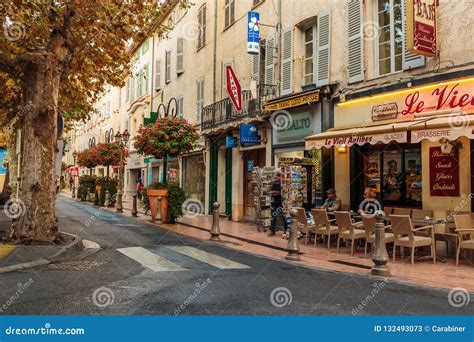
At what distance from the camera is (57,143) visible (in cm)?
1083

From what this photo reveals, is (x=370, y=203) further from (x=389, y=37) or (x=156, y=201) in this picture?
(x=156, y=201)

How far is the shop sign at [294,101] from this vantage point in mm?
13441

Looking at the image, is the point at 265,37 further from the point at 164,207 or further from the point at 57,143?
the point at 57,143

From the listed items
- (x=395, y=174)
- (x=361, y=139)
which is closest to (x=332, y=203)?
(x=395, y=174)

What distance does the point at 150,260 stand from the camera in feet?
27.4

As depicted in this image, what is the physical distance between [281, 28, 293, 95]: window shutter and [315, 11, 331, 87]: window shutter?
1.34 meters

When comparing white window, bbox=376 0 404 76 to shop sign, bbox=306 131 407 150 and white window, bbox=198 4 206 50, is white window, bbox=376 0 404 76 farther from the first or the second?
white window, bbox=198 4 206 50

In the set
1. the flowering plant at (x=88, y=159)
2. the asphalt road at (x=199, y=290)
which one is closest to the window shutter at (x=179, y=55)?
the flowering plant at (x=88, y=159)

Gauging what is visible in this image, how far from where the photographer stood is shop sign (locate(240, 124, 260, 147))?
54.1 feet

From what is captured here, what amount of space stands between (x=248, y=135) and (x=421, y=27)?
25.2 feet

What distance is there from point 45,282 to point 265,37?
42.9 ft

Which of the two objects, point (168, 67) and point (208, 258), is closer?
point (208, 258)

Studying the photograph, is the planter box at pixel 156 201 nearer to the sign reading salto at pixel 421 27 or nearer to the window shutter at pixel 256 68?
the window shutter at pixel 256 68

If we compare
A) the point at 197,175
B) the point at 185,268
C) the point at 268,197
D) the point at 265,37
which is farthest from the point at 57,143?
the point at 197,175
